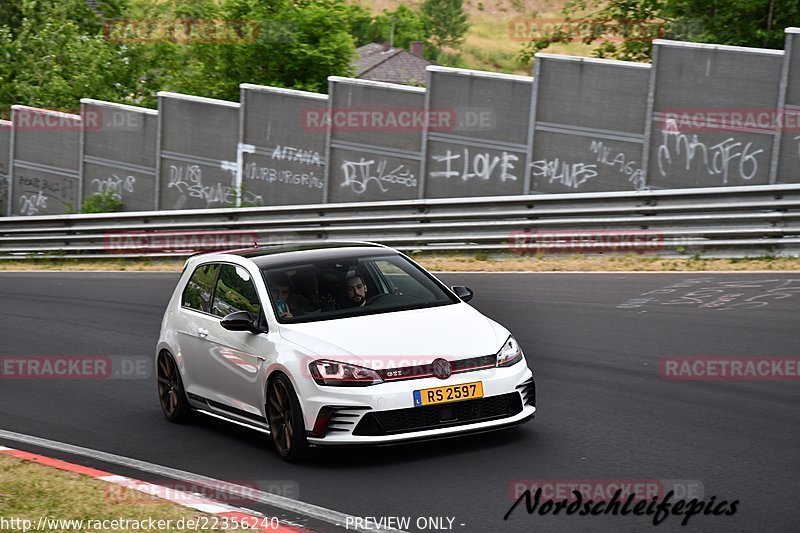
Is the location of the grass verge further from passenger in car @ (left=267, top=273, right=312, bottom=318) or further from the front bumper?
passenger in car @ (left=267, top=273, right=312, bottom=318)

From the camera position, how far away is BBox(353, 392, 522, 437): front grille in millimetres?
8023

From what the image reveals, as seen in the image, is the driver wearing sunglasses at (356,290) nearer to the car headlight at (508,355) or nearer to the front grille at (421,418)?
the car headlight at (508,355)

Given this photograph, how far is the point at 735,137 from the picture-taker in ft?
60.1

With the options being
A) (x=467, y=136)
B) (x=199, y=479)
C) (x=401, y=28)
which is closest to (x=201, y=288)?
(x=199, y=479)

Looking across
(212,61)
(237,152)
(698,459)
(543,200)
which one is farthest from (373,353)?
(212,61)

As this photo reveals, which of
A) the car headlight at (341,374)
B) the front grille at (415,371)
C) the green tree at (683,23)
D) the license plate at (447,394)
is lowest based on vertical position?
the license plate at (447,394)

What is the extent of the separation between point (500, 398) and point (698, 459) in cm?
137

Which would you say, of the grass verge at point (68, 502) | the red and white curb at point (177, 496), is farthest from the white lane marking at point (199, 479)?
the grass verge at point (68, 502)

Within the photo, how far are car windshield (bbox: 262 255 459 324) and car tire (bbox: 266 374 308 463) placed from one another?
0.55m

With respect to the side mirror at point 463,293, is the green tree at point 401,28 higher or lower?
higher

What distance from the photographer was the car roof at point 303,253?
9.55m

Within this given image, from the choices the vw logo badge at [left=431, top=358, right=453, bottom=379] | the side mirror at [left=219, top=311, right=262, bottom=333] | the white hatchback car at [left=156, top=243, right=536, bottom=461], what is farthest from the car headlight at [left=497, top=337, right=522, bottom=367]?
the side mirror at [left=219, top=311, right=262, bottom=333]

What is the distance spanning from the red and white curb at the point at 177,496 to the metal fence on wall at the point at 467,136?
12.1 meters

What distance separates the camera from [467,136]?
21.7 meters
